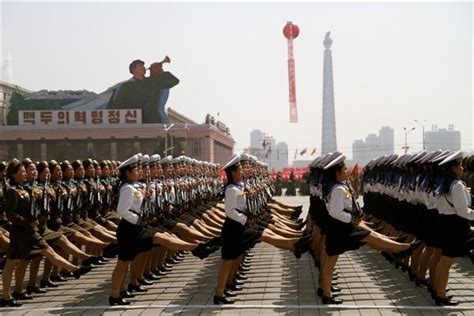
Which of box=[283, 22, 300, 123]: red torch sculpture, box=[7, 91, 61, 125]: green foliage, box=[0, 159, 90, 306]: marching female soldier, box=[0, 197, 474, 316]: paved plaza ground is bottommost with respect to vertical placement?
box=[0, 197, 474, 316]: paved plaza ground

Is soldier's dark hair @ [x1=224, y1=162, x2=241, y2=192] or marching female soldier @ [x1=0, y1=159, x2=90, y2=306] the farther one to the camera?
soldier's dark hair @ [x1=224, y1=162, x2=241, y2=192]

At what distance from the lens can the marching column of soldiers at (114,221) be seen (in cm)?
855

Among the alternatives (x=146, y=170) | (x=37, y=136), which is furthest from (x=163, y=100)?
(x=146, y=170)

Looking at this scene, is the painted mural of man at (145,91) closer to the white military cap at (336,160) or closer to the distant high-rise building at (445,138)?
the white military cap at (336,160)

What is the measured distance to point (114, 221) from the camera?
11.9 meters

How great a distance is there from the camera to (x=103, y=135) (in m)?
75.5

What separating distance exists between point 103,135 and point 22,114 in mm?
8918

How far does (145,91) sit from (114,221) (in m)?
62.5

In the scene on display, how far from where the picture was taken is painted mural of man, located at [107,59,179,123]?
73.6 metres

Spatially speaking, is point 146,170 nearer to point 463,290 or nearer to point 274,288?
point 274,288

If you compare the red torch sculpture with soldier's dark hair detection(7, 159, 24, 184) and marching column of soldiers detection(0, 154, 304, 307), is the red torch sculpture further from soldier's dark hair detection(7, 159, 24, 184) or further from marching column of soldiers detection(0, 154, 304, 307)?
soldier's dark hair detection(7, 159, 24, 184)

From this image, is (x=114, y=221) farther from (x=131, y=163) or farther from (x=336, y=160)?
(x=336, y=160)

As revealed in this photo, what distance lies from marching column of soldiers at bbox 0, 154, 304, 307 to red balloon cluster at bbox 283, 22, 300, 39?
90.0 meters

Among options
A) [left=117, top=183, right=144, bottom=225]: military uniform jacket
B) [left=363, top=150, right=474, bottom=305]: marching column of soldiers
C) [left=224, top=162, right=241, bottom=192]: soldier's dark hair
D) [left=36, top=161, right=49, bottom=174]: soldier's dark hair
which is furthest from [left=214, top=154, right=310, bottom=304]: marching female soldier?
[left=36, top=161, right=49, bottom=174]: soldier's dark hair
